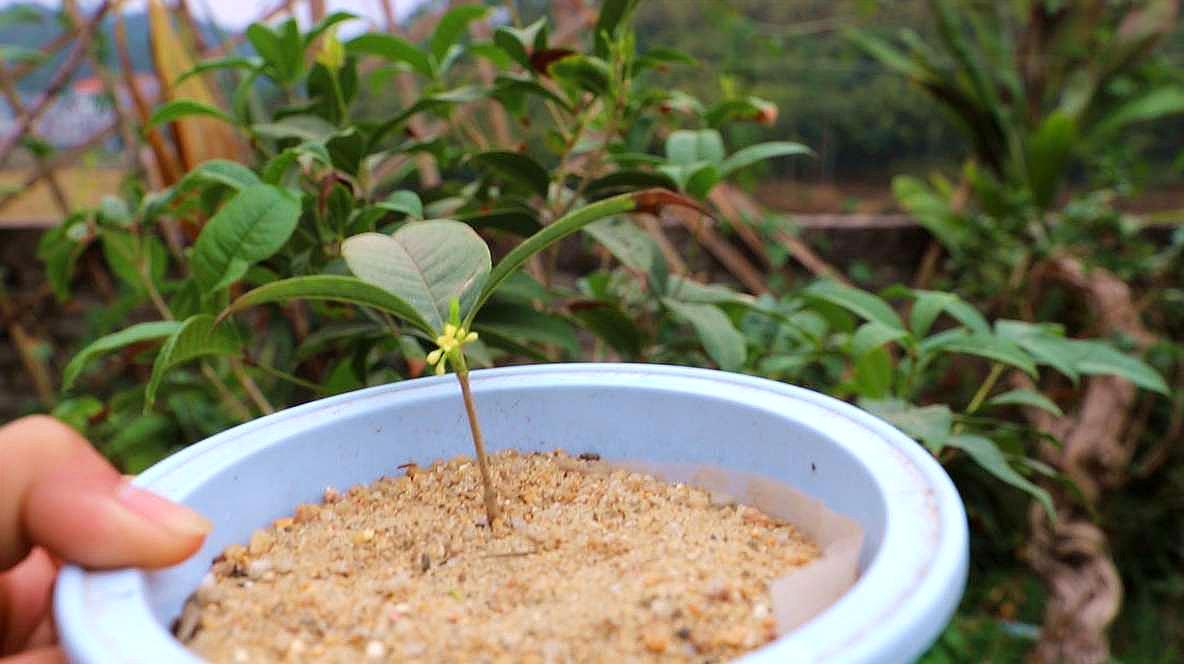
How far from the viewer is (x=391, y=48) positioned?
833 mm

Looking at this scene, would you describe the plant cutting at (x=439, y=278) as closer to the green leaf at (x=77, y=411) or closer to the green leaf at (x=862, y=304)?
the green leaf at (x=862, y=304)

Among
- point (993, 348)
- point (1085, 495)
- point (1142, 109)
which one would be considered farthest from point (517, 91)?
point (1142, 109)

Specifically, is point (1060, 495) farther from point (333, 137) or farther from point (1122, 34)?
point (1122, 34)

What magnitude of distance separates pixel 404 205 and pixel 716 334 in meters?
0.28

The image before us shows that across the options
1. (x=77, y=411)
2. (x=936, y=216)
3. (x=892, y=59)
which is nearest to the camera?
(x=77, y=411)

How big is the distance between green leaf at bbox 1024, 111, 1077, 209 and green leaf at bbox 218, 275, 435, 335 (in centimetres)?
227

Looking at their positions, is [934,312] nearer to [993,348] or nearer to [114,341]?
[993,348]

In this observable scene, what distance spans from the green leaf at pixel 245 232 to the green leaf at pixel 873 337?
0.48 m

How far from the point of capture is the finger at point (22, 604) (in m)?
0.40

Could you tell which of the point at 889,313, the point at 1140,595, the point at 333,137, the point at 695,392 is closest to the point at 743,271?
the point at 1140,595

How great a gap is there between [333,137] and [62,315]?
1.89 meters

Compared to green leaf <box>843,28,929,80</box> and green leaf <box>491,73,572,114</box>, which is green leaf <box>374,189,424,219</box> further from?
green leaf <box>843,28,929,80</box>

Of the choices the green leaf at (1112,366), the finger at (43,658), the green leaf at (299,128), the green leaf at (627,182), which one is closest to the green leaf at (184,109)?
the green leaf at (299,128)

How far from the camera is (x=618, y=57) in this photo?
0.78 metres
